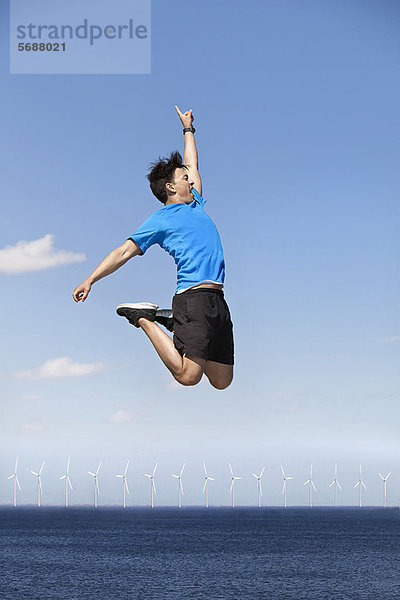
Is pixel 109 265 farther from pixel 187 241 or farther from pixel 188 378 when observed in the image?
pixel 188 378

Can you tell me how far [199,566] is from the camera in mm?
118812

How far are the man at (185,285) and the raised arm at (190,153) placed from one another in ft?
1.05

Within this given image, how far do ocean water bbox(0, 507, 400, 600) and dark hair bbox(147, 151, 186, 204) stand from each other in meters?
90.1

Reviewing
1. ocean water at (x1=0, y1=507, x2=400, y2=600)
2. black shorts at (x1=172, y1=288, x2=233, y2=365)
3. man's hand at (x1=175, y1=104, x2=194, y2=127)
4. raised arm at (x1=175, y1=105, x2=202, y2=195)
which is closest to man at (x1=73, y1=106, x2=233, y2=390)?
black shorts at (x1=172, y1=288, x2=233, y2=365)

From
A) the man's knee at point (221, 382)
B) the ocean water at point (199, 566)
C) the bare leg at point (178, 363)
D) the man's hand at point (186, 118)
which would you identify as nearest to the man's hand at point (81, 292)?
the bare leg at point (178, 363)

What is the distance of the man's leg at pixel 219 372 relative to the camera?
7086 mm

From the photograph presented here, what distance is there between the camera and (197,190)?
24.4ft

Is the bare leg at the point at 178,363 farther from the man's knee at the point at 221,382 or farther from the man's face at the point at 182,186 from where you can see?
the man's face at the point at 182,186

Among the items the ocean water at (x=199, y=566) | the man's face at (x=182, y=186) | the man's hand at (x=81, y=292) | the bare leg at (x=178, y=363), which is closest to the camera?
the man's hand at (x=81, y=292)

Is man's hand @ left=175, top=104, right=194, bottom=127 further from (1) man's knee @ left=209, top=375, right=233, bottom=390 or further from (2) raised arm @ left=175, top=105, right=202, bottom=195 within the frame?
(1) man's knee @ left=209, top=375, right=233, bottom=390

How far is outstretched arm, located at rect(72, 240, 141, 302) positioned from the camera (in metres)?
6.37

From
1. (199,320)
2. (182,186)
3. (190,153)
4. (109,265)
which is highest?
(190,153)

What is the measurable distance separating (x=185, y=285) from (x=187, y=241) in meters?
0.38

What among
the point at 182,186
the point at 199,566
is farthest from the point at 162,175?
the point at 199,566
